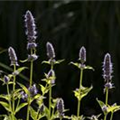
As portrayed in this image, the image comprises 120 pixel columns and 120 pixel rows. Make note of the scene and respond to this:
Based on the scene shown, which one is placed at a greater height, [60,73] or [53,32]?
[53,32]

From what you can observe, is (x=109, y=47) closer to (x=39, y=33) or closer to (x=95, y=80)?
(x=95, y=80)

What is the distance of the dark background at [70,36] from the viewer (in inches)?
158

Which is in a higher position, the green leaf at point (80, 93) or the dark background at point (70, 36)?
the dark background at point (70, 36)

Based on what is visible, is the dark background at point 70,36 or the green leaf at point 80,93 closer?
the green leaf at point 80,93

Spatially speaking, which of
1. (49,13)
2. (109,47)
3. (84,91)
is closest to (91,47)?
(109,47)

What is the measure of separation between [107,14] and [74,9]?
39cm

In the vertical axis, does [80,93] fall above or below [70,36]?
below

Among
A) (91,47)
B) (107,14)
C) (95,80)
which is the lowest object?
(95,80)

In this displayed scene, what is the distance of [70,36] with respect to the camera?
4223mm

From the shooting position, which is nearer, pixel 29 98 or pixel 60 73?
pixel 29 98

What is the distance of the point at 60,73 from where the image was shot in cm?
416

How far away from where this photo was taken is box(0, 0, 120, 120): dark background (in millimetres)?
4020

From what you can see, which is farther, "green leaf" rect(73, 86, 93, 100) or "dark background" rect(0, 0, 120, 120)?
"dark background" rect(0, 0, 120, 120)

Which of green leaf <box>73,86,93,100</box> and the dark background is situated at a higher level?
the dark background
